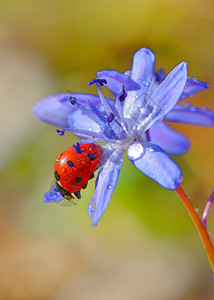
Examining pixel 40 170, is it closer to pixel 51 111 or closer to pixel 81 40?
pixel 81 40

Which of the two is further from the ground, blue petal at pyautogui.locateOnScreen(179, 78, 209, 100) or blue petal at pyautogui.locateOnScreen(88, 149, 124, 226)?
blue petal at pyautogui.locateOnScreen(179, 78, 209, 100)

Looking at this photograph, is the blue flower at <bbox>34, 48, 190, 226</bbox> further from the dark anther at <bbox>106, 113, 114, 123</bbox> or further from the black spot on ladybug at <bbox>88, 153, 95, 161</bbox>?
the black spot on ladybug at <bbox>88, 153, 95, 161</bbox>

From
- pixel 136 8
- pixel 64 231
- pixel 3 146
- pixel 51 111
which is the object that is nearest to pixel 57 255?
pixel 64 231

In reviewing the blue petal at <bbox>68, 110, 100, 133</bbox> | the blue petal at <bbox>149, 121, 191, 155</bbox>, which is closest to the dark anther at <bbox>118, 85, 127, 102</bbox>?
the blue petal at <bbox>68, 110, 100, 133</bbox>

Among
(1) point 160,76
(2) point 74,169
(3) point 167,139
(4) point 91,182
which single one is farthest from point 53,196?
(4) point 91,182

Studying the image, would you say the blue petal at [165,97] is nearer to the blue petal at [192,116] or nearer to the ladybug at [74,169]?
the ladybug at [74,169]

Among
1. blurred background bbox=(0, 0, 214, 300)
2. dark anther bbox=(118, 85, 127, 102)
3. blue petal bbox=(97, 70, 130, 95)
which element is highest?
blue petal bbox=(97, 70, 130, 95)

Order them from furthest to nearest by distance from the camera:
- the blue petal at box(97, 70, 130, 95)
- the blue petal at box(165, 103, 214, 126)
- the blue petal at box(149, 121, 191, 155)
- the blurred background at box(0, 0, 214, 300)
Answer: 1. the blurred background at box(0, 0, 214, 300)
2. the blue petal at box(149, 121, 191, 155)
3. the blue petal at box(165, 103, 214, 126)
4. the blue petal at box(97, 70, 130, 95)

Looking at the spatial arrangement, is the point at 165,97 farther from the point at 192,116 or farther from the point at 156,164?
the point at 192,116

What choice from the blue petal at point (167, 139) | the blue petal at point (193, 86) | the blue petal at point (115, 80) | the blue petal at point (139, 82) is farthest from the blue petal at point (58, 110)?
the blue petal at point (193, 86)
